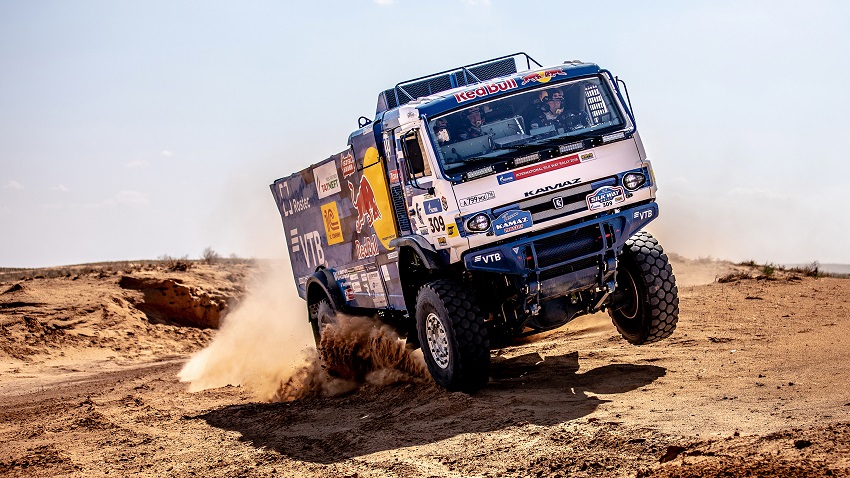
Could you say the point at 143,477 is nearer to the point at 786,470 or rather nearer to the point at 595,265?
the point at 595,265

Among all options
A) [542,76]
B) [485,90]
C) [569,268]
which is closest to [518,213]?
[569,268]

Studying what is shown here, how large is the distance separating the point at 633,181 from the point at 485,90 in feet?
6.11

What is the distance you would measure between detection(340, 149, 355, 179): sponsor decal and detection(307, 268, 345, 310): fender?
1.88 m

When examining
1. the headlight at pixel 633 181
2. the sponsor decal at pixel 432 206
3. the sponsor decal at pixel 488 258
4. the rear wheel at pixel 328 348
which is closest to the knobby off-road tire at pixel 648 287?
the headlight at pixel 633 181

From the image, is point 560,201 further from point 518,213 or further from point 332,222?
point 332,222

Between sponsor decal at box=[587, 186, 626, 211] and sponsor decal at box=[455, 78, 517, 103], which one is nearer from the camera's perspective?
sponsor decal at box=[587, 186, 626, 211]

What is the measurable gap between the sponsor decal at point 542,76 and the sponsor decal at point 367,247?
2.98 m

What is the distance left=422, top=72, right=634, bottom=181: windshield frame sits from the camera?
32.1 ft

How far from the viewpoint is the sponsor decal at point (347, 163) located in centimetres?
1251

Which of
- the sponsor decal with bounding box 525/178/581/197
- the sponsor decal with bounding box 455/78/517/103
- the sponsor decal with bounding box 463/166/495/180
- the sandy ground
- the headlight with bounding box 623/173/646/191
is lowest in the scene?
the sandy ground

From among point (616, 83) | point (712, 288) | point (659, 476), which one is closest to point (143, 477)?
point (659, 476)

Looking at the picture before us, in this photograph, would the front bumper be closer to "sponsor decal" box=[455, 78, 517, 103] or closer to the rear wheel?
"sponsor decal" box=[455, 78, 517, 103]

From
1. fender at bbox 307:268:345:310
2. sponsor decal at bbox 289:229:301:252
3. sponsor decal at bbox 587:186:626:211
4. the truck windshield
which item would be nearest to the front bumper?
sponsor decal at bbox 587:186:626:211

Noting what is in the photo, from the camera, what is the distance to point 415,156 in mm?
10109
